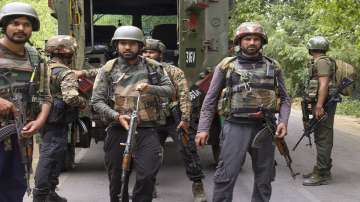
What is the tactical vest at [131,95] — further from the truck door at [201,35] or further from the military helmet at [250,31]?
the truck door at [201,35]

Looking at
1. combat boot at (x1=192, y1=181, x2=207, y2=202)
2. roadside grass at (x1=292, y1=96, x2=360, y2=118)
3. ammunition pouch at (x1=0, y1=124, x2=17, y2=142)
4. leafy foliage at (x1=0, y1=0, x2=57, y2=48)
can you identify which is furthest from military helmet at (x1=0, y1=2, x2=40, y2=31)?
leafy foliage at (x1=0, y1=0, x2=57, y2=48)

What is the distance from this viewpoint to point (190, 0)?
8.11 metres

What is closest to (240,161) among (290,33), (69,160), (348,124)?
(69,160)

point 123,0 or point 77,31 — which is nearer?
point 77,31

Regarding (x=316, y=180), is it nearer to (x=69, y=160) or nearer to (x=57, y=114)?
(x=69, y=160)

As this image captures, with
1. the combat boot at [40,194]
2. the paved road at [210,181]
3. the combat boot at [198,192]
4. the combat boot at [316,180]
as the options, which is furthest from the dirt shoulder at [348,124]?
the combat boot at [40,194]

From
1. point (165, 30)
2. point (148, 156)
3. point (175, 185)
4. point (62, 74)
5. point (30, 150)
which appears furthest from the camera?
point (165, 30)

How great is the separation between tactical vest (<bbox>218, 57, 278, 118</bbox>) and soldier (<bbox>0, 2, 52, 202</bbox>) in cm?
161

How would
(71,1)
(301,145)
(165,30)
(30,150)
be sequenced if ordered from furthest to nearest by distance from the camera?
1. (301,145)
2. (165,30)
3. (71,1)
4. (30,150)

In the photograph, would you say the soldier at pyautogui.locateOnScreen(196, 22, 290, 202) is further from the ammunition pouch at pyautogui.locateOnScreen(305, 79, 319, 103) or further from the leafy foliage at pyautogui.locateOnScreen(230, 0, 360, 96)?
the leafy foliage at pyautogui.locateOnScreen(230, 0, 360, 96)

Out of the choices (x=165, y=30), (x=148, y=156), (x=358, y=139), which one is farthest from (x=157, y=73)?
(x=358, y=139)

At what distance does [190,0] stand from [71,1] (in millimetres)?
1591

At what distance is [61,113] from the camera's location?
20.6 feet

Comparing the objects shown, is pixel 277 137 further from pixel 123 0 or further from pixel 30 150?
pixel 123 0
